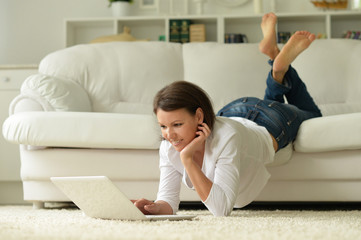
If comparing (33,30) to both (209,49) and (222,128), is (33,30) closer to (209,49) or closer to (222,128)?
(209,49)

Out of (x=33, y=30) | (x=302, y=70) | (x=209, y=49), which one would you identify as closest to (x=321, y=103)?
(x=302, y=70)

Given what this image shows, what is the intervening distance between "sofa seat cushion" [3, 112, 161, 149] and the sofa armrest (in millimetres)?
240

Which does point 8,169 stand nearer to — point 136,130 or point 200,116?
point 136,130

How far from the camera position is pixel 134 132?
2.25 m

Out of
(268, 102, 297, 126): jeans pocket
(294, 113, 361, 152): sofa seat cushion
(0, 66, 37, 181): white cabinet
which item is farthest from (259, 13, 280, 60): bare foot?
(0, 66, 37, 181): white cabinet

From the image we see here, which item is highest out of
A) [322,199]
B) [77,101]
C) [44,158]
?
[77,101]

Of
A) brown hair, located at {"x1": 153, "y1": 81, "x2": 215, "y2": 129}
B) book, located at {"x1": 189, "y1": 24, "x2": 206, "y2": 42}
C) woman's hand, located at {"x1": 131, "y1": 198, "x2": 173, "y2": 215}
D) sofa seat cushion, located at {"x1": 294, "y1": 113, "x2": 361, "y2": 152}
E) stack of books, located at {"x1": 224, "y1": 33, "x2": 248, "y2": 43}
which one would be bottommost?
woman's hand, located at {"x1": 131, "y1": 198, "x2": 173, "y2": 215}

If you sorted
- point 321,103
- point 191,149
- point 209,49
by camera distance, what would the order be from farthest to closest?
point 209,49 < point 321,103 < point 191,149

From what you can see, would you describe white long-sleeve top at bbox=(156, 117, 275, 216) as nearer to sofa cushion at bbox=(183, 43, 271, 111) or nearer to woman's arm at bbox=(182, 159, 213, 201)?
woman's arm at bbox=(182, 159, 213, 201)

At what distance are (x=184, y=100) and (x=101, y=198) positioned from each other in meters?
0.39

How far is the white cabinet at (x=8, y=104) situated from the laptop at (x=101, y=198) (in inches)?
77.1

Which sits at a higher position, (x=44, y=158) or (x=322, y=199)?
(x=44, y=158)

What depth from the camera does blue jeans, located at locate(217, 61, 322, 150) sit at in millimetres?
2102

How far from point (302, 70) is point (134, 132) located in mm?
1180
